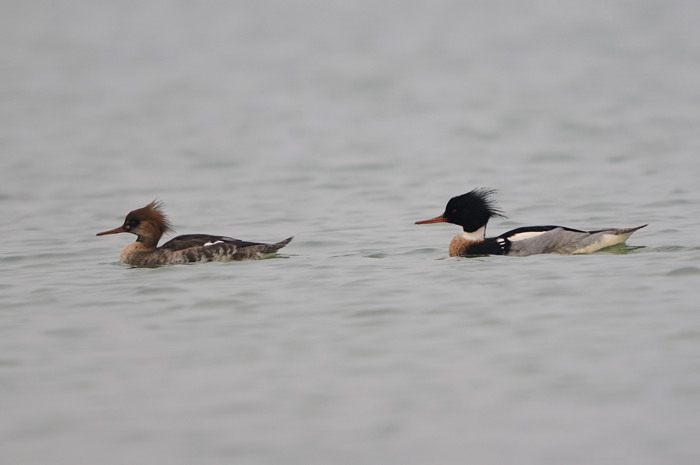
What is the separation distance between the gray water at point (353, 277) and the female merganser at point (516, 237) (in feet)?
0.91

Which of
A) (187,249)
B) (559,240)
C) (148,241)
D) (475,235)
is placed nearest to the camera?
(559,240)

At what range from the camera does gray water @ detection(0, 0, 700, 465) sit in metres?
6.83

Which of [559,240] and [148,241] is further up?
[148,241]

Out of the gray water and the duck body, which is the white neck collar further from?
the duck body

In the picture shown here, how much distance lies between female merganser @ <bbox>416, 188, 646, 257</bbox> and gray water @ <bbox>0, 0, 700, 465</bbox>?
28cm

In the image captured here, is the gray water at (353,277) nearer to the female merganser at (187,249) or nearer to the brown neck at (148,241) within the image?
the female merganser at (187,249)

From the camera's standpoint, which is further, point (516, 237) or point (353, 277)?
point (516, 237)

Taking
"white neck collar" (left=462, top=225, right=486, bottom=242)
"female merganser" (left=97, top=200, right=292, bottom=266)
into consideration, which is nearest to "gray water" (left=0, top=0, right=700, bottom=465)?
"female merganser" (left=97, top=200, right=292, bottom=266)

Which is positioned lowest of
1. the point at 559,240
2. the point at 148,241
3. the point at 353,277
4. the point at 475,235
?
the point at 353,277

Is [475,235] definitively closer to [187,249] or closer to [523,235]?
[523,235]

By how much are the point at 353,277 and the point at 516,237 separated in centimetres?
219

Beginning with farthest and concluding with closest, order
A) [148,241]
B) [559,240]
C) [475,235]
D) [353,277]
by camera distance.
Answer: [148,241], [475,235], [559,240], [353,277]

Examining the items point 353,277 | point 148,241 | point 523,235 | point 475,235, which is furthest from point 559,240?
point 148,241

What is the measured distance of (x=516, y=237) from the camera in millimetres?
12781
